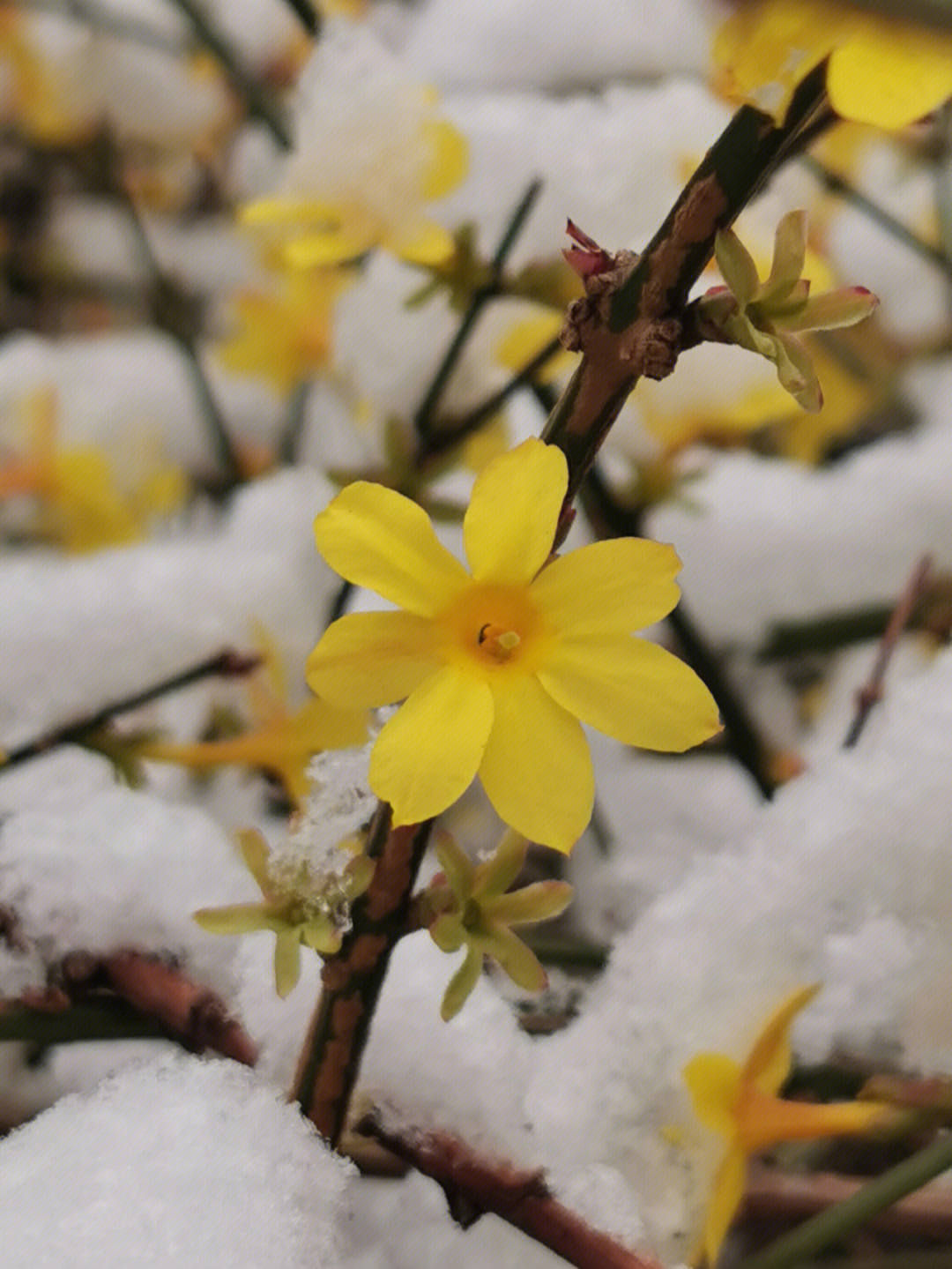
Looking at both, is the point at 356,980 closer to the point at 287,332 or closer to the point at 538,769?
the point at 538,769

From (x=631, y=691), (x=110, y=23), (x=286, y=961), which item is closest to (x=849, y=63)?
(x=631, y=691)

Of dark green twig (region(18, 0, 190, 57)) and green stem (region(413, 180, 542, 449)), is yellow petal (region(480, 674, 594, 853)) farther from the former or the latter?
dark green twig (region(18, 0, 190, 57))

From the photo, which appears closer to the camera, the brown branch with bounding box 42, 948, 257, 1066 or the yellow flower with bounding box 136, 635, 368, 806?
the brown branch with bounding box 42, 948, 257, 1066

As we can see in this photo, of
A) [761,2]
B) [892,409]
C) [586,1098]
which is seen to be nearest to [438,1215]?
[586,1098]

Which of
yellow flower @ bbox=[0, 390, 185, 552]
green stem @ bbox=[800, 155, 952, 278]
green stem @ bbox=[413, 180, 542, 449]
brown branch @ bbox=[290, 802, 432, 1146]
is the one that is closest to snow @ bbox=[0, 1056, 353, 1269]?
brown branch @ bbox=[290, 802, 432, 1146]

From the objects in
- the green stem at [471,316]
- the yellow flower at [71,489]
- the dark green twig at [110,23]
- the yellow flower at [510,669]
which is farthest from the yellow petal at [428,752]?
the dark green twig at [110,23]

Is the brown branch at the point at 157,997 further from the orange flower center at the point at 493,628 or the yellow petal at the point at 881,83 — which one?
the yellow petal at the point at 881,83
